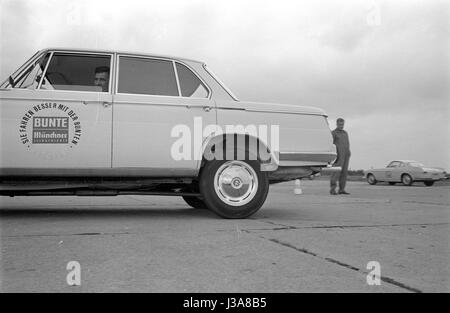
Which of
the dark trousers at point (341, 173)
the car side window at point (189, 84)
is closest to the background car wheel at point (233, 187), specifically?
the car side window at point (189, 84)

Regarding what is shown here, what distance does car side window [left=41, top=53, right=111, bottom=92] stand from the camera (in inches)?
192

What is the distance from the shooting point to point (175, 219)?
4.88 meters

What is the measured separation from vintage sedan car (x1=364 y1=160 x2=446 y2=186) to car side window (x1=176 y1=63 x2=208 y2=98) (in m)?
15.6

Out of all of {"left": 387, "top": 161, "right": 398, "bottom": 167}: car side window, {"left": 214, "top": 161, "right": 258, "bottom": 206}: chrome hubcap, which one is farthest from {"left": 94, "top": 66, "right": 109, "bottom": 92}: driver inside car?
{"left": 387, "top": 161, "right": 398, "bottom": 167}: car side window

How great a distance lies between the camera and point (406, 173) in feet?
63.0

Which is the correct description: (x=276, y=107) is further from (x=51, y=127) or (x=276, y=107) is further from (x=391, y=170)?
(x=391, y=170)

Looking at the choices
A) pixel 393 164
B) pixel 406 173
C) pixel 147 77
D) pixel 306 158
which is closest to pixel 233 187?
pixel 306 158

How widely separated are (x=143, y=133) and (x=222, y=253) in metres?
2.14

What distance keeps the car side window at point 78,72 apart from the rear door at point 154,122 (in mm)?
176

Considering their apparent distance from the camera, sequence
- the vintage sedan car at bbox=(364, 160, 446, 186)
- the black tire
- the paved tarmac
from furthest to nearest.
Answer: the vintage sedan car at bbox=(364, 160, 446, 186) → the black tire → the paved tarmac

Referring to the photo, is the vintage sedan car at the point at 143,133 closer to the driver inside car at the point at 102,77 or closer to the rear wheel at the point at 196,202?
the driver inside car at the point at 102,77

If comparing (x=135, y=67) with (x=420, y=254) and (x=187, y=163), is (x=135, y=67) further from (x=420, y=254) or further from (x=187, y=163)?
(x=420, y=254)

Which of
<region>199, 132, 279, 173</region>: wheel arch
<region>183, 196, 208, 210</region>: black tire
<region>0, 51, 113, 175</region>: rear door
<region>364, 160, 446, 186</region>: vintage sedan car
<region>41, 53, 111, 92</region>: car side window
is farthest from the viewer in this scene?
<region>364, 160, 446, 186</region>: vintage sedan car

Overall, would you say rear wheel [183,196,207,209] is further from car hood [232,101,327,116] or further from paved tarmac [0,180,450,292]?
car hood [232,101,327,116]
